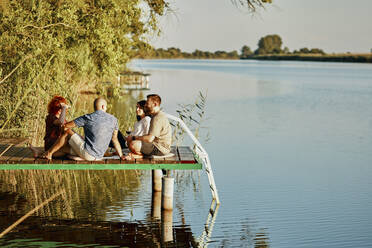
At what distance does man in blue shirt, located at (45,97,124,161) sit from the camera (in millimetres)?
10117

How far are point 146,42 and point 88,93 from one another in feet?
65.1

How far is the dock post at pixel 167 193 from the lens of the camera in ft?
36.4

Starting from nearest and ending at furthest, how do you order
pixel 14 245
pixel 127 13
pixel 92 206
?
pixel 14 245 < pixel 92 206 < pixel 127 13

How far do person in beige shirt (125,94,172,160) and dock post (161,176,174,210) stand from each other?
580 millimetres

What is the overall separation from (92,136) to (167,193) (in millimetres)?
1854

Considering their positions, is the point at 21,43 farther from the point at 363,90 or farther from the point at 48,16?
the point at 363,90

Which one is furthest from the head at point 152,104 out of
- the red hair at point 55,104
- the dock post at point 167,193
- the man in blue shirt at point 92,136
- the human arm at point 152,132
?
the red hair at point 55,104

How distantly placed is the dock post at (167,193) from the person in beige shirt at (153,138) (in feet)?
Answer: 1.90

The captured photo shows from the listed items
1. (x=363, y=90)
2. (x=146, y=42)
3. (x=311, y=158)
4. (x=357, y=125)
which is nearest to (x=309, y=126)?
(x=357, y=125)

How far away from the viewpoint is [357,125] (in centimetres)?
3030

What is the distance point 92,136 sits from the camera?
1023cm

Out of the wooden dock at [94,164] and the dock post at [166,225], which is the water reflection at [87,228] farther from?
the wooden dock at [94,164]

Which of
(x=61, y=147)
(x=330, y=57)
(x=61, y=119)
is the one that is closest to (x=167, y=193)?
(x=61, y=147)

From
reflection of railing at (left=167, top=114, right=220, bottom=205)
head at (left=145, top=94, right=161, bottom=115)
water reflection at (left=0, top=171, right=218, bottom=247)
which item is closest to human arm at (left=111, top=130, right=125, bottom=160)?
head at (left=145, top=94, right=161, bottom=115)
